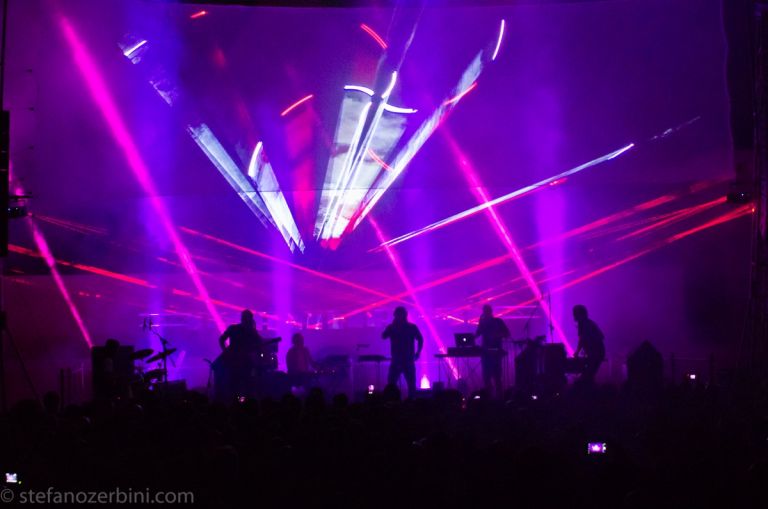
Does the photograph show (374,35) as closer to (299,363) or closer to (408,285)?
(408,285)

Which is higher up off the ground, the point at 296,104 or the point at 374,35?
the point at 374,35

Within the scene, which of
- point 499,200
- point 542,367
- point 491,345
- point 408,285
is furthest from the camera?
point 408,285

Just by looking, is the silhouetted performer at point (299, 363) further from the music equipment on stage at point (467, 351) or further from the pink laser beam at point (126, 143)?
the pink laser beam at point (126, 143)

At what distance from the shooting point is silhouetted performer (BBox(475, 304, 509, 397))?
1165 cm

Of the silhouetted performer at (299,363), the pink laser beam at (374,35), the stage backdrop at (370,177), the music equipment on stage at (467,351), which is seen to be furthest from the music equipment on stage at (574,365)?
the pink laser beam at (374,35)

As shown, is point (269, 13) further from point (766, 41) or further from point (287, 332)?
point (766, 41)

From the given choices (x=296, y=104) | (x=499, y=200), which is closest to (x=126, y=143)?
(x=296, y=104)

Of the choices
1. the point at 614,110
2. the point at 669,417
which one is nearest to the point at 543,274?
the point at 614,110

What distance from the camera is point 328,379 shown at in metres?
12.7

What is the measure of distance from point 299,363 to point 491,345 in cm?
282

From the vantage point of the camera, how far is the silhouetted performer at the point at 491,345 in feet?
38.2

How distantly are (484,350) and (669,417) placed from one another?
5850mm

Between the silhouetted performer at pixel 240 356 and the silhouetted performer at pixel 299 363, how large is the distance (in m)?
0.90

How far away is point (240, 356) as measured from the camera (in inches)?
431
